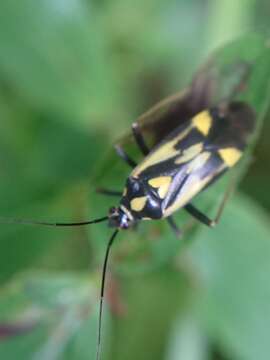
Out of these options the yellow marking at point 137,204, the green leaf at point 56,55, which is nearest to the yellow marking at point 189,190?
the yellow marking at point 137,204

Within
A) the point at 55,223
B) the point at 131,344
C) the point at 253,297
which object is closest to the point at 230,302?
the point at 253,297

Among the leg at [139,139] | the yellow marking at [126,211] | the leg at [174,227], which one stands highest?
the leg at [139,139]

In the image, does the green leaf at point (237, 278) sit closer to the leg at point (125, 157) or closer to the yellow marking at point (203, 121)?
the yellow marking at point (203, 121)

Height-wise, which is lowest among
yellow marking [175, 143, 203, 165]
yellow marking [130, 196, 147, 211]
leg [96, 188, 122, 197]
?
yellow marking [130, 196, 147, 211]

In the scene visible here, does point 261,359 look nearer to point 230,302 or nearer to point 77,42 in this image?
point 230,302

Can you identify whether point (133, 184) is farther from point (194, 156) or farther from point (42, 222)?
point (42, 222)

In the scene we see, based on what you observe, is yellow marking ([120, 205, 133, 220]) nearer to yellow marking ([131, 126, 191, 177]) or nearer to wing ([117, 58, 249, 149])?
yellow marking ([131, 126, 191, 177])

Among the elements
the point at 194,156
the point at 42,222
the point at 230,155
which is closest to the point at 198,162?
the point at 194,156

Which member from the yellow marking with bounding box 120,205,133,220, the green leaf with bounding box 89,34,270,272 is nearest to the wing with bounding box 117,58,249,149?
the green leaf with bounding box 89,34,270,272

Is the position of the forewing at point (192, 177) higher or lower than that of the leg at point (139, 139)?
lower
